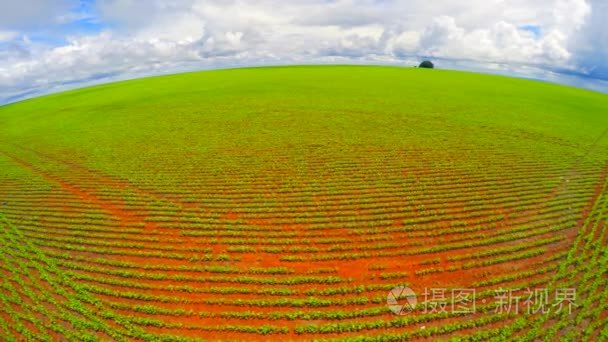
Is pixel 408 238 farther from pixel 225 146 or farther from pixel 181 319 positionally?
pixel 225 146

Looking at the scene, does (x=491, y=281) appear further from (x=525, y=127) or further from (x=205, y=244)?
(x=525, y=127)

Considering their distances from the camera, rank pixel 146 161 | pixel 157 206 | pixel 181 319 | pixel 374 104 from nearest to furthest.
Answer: pixel 181 319, pixel 157 206, pixel 146 161, pixel 374 104

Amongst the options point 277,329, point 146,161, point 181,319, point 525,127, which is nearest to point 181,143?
point 146,161

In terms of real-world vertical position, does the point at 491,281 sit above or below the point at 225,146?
below

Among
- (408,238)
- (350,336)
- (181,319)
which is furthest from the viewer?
(408,238)

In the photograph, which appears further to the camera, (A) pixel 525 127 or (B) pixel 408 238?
(A) pixel 525 127

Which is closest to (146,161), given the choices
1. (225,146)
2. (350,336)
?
(225,146)

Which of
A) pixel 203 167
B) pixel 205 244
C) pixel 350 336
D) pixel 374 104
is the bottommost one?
pixel 350 336
